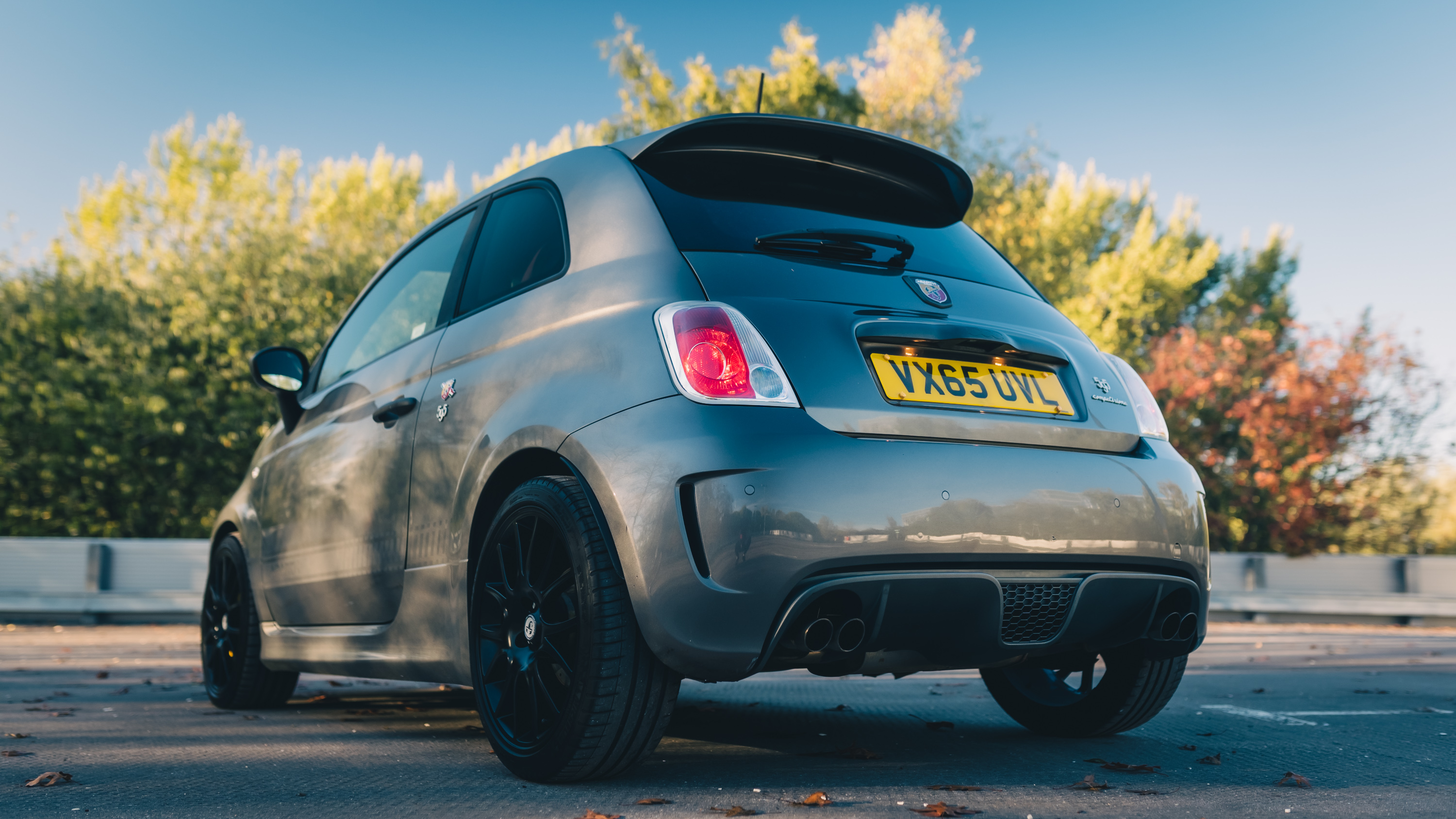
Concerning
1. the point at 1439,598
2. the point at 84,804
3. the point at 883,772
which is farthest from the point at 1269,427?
the point at 84,804

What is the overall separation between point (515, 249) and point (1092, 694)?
2.39 m

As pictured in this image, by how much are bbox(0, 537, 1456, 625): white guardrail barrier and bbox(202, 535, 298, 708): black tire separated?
8506 mm

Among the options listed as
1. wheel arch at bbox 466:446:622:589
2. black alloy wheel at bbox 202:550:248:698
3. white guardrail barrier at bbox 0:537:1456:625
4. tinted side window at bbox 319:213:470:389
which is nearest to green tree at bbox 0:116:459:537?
white guardrail barrier at bbox 0:537:1456:625

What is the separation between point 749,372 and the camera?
2477mm

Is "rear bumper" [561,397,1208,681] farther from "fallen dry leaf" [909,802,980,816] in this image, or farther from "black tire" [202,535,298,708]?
"black tire" [202,535,298,708]

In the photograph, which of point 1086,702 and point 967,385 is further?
point 1086,702

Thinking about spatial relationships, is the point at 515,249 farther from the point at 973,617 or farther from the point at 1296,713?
the point at 1296,713

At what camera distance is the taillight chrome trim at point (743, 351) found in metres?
2.44

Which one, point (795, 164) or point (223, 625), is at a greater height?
point (795, 164)

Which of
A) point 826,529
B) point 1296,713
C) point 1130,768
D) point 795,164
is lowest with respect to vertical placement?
point 1296,713

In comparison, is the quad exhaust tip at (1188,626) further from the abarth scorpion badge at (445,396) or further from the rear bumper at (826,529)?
the abarth scorpion badge at (445,396)

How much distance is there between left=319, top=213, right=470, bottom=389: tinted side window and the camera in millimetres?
3867

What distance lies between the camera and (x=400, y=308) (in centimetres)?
418

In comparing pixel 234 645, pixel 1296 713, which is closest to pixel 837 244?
pixel 1296 713
